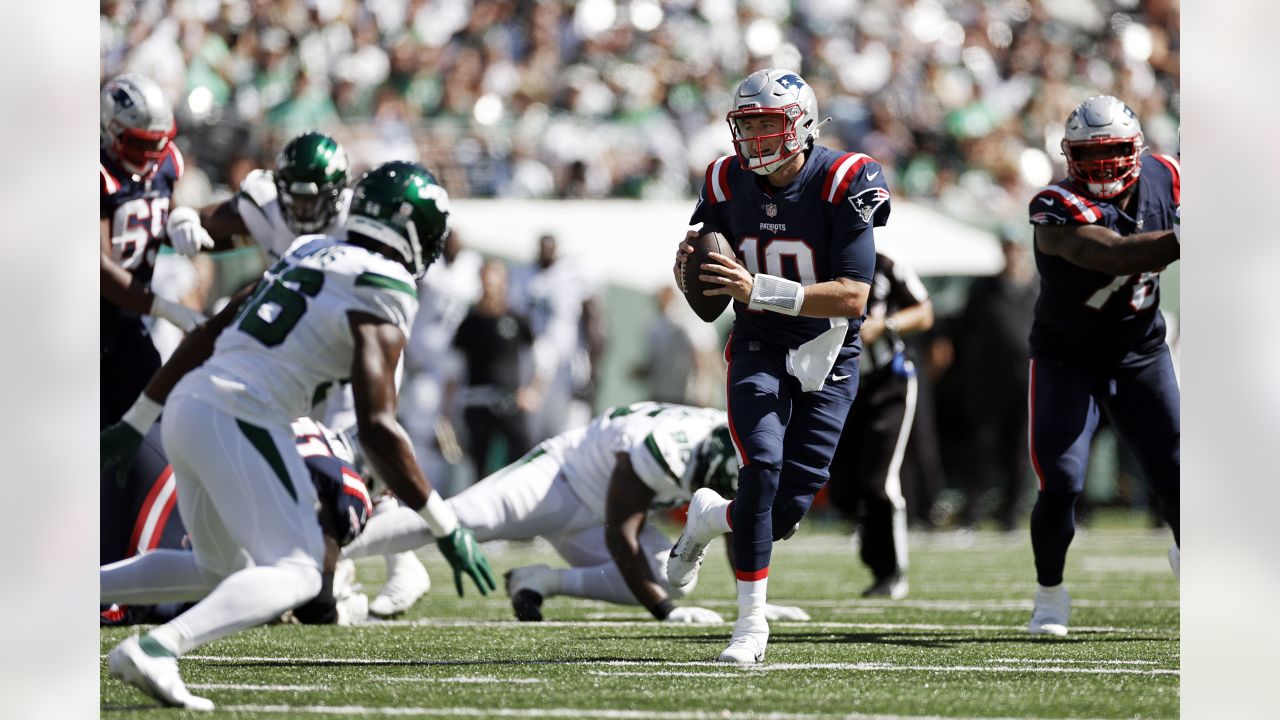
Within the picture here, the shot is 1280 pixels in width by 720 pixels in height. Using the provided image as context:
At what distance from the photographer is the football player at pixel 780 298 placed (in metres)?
4.64

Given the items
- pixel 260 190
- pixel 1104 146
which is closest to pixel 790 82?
pixel 1104 146

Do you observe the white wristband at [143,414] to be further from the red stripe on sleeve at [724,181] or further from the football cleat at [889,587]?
the football cleat at [889,587]

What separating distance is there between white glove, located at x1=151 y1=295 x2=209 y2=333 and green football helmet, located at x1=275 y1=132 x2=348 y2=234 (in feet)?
1.58

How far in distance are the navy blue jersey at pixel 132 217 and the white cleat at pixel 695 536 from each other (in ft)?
7.90

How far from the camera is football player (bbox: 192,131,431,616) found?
592 centimetres

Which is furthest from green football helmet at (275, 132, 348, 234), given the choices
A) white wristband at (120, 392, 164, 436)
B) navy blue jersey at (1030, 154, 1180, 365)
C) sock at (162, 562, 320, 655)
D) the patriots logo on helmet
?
navy blue jersey at (1030, 154, 1180, 365)

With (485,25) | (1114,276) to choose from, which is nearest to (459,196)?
(485,25)

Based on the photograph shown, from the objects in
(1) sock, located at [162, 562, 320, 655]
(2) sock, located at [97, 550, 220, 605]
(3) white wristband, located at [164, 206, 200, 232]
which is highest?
(3) white wristband, located at [164, 206, 200, 232]

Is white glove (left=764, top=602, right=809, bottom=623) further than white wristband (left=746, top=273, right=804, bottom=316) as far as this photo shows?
Yes

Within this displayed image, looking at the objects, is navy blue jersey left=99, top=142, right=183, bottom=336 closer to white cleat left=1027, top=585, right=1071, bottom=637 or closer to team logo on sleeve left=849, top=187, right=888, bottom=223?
team logo on sleeve left=849, top=187, right=888, bottom=223

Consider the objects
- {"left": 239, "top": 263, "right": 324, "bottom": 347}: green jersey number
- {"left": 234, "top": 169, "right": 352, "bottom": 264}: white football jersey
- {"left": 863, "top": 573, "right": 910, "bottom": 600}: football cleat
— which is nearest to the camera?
{"left": 239, "top": 263, "right": 324, "bottom": 347}: green jersey number

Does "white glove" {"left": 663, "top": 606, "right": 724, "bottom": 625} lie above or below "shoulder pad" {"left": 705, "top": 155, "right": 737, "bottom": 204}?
below
